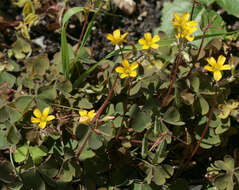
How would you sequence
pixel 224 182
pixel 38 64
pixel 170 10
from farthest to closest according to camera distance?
1. pixel 170 10
2. pixel 38 64
3. pixel 224 182

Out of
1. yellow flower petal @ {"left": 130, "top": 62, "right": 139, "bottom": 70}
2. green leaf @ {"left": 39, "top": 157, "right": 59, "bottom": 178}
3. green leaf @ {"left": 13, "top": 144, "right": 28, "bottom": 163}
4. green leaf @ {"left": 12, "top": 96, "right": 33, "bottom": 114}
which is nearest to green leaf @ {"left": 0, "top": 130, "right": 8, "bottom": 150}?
green leaf @ {"left": 13, "top": 144, "right": 28, "bottom": 163}

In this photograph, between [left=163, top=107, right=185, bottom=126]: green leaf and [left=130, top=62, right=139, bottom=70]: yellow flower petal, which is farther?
[left=163, top=107, right=185, bottom=126]: green leaf

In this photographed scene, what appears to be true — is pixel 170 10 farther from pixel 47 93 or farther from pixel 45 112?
pixel 45 112

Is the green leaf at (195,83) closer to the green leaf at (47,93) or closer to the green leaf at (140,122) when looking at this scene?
the green leaf at (140,122)

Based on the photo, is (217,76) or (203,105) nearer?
(217,76)

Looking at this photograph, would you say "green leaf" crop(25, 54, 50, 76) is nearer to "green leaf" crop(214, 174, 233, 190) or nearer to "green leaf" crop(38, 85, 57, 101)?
"green leaf" crop(38, 85, 57, 101)

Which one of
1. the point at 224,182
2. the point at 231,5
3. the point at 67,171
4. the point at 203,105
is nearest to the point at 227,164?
the point at 224,182

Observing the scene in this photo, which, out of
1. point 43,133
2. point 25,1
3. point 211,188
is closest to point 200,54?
point 211,188
